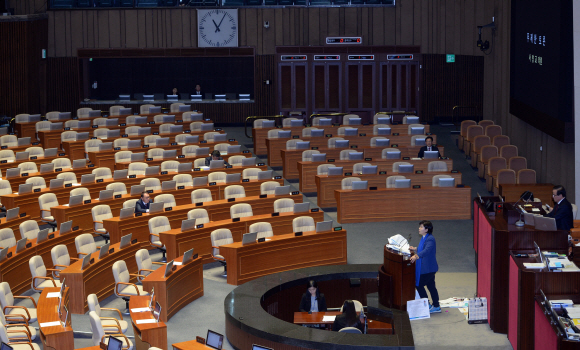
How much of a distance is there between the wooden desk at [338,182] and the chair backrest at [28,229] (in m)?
5.89

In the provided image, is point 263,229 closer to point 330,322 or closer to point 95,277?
point 95,277

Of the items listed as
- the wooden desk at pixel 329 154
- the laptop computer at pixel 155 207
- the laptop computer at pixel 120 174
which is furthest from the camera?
the wooden desk at pixel 329 154

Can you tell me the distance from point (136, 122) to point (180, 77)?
4.25 meters

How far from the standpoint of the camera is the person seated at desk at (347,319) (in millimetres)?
9017

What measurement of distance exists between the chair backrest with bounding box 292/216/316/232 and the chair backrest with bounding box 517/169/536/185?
509 centimetres

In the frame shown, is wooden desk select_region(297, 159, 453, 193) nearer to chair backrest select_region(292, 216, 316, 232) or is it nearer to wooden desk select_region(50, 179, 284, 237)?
wooden desk select_region(50, 179, 284, 237)

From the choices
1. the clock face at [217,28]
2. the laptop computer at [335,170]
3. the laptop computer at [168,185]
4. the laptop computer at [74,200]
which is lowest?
the laptop computer at [74,200]

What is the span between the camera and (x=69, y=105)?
79.4ft

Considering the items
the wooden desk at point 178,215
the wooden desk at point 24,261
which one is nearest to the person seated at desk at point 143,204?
the wooden desk at point 178,215

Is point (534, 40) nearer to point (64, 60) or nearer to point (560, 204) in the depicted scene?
point (560, 204)

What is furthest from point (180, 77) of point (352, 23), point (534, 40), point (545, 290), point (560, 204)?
point (545, 290)

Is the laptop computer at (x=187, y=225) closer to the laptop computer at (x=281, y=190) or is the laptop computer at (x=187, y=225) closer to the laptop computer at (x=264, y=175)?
the laptop computer at (x=281, y=190)

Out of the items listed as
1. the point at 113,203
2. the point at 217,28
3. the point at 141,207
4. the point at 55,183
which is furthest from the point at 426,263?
the point at 217,28

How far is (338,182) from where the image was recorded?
1587 cm
